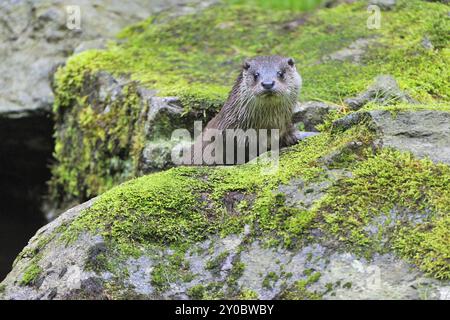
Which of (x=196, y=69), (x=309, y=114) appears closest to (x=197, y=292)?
(x=309, y=114)

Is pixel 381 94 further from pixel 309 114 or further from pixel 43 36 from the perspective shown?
pixel 43 36

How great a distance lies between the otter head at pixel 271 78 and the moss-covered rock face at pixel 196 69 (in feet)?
2.07

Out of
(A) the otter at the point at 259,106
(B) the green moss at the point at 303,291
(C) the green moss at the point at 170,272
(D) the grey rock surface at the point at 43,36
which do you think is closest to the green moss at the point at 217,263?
(C) the green moss at the point at 170,272

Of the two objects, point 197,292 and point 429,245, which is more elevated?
point 429,245

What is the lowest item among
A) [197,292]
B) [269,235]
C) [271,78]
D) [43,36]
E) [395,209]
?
[197,292]

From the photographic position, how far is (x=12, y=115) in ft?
26.5

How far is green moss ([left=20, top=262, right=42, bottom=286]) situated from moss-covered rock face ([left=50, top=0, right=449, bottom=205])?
252 centimetres

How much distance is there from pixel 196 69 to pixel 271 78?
176 centimetres

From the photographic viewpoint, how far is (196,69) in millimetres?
7230

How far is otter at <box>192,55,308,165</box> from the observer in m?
5.68

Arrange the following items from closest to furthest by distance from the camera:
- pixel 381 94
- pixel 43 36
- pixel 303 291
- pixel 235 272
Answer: pixel 303 291
pixel 235 272
pixel 381 94
pixel 43 36

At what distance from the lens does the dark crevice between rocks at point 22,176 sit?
8273mm

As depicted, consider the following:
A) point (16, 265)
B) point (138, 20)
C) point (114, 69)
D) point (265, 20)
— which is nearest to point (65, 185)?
point (114, 69)
